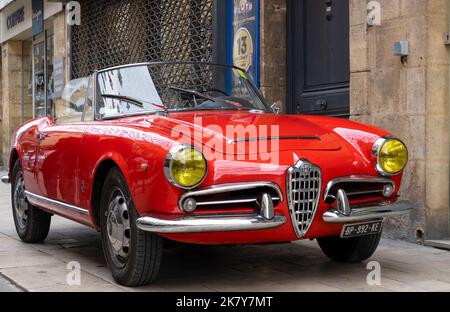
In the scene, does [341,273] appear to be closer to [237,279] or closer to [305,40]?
[237,279]

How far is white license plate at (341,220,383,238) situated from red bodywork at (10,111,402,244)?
67mm

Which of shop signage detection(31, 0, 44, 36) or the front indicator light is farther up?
shop signage detection(31, 0, 44, 36)

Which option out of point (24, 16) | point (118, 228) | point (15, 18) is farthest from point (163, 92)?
point (15, 18)

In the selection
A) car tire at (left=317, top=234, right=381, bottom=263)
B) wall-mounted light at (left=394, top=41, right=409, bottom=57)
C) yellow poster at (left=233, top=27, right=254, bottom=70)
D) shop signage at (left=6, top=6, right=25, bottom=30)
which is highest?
shop signage at (left=6, top=6, right=25, bottom=30)

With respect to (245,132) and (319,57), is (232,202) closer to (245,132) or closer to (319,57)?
(245,132)

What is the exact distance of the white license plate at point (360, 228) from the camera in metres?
4.47

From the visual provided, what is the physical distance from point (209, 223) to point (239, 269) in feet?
3.96

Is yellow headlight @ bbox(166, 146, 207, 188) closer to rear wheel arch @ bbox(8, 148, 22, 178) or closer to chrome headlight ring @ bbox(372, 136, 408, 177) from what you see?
chrome headlight ring @ bbox(372, 136, 408, 177)

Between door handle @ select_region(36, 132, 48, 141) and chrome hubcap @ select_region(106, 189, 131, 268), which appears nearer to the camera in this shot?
chrome hubcap @ select_region(106, 189, 131, 268)

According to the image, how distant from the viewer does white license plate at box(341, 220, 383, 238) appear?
4.47 metres

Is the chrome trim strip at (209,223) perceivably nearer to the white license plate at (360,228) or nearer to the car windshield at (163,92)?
the white license plate at (360,228)

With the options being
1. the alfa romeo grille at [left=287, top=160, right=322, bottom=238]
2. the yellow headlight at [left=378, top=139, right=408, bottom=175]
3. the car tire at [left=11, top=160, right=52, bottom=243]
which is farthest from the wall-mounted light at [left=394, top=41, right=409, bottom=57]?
the car tire at [left=11, top=160, right=52, bottom=243]
